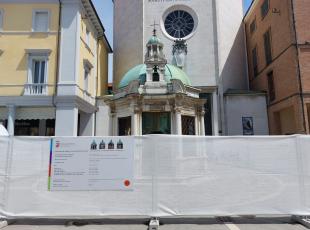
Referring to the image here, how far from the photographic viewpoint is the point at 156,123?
16.7 metres

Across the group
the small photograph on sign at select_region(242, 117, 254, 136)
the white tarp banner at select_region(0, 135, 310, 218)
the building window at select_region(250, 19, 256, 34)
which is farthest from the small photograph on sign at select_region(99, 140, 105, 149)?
the building window at select_region(250, 19, 256, 34)

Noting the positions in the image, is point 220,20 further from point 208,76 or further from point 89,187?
point 89,187

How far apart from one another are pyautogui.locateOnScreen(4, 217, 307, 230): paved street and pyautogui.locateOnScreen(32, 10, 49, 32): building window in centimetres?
1650

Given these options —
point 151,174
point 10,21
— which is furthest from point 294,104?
point 10,21

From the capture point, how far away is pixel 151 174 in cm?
686

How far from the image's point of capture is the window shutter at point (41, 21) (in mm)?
20109

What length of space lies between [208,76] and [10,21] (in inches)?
656

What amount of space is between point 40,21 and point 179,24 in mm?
13296

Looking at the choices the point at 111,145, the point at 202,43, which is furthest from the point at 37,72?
the point at 111,145

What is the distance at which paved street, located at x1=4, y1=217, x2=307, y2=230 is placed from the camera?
6.52 meters

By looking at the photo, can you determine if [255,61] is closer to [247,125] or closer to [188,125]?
[247,125]

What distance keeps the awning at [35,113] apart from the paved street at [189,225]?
1324 cm

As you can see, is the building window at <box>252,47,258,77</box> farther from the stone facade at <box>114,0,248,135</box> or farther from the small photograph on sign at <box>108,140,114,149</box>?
the small photograph on sign at <box>108,140,114,149</box>

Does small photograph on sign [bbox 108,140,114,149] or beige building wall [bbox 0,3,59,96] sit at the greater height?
beige building wall [bbox 0,3,59,96]
